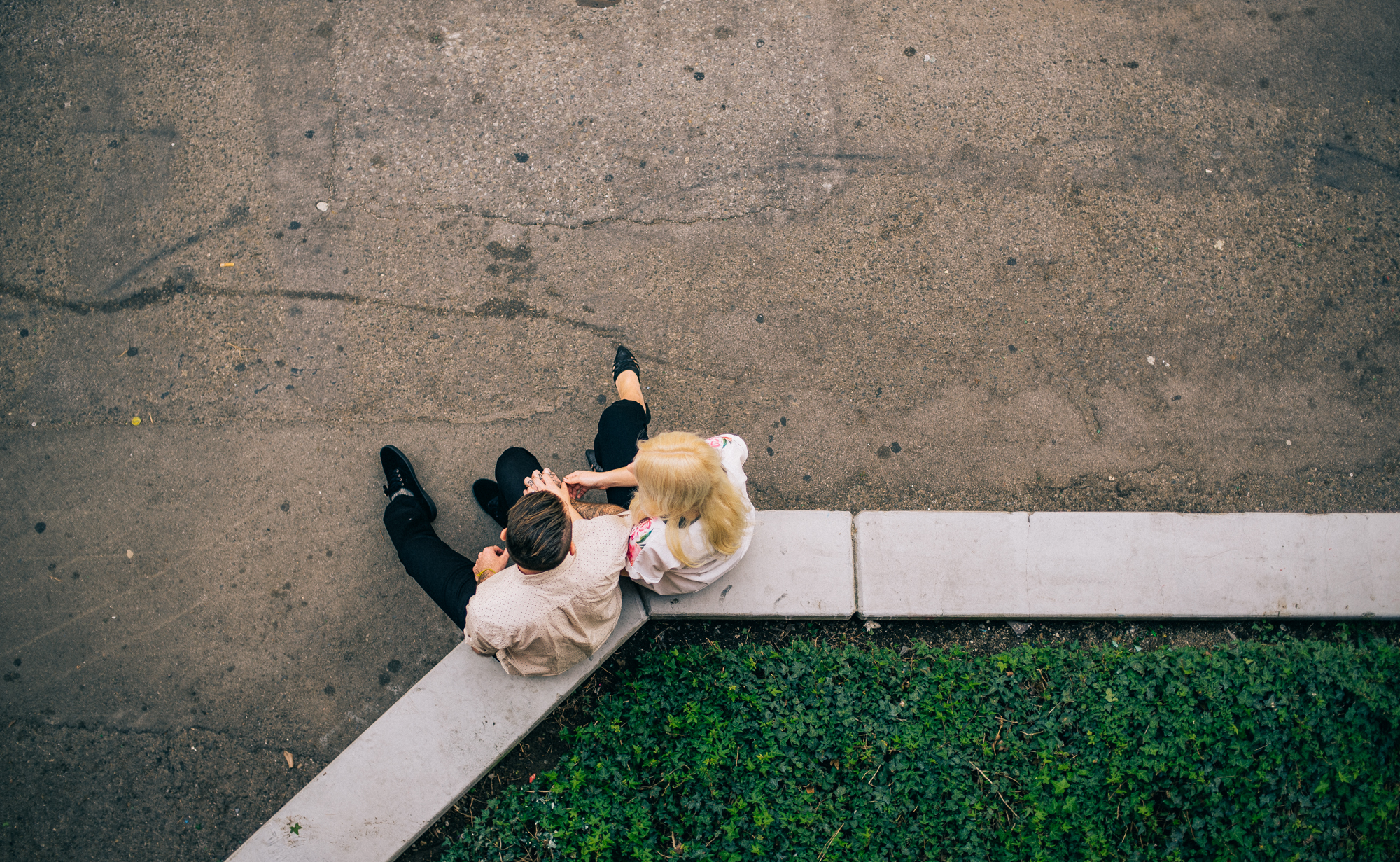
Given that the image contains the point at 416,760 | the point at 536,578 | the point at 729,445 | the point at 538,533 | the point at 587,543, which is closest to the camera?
the point at 538,533

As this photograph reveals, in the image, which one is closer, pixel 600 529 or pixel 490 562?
pixel 600 529

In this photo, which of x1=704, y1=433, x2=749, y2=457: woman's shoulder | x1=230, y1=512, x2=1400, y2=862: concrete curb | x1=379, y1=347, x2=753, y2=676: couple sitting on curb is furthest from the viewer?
x1=230, y1=512, x2=1400, y2=862: concrete curb

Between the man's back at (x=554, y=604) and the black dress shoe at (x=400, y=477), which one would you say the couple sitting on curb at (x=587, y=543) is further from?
the black dress shoe at (x=400, y=477)

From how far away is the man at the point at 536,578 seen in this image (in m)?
2.79

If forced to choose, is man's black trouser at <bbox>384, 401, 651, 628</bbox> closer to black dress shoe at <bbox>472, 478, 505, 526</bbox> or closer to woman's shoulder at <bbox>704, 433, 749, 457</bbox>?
black dress shoe at <bbox>472, 478, 505, 526</bbox>

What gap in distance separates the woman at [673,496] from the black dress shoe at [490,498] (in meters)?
0.57

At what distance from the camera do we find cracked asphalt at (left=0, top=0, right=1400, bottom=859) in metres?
3.88

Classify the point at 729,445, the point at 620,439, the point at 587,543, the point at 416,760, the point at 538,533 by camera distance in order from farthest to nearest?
the point at 620,439 → the point at 416,760 → the point at 729,445 → the point at 587,543 → the point at 538,533

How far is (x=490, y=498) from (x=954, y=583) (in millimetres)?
2616

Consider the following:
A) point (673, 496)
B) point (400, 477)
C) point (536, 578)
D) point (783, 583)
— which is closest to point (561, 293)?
point (400, 477)

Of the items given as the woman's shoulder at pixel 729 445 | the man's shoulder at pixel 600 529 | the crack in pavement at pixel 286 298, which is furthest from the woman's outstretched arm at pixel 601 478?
the crack in pavement at pixel 286 298

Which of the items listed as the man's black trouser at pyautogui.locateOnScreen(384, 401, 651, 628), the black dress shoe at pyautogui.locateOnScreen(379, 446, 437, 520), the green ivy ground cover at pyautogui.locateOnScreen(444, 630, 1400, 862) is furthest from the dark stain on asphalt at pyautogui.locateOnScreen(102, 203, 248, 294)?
the green ivy ground cover at pyautogui.locateOnScreen(444, 630, 1400, 862)

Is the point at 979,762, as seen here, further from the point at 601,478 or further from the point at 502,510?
the point at 502,510

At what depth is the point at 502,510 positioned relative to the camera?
153 inches
